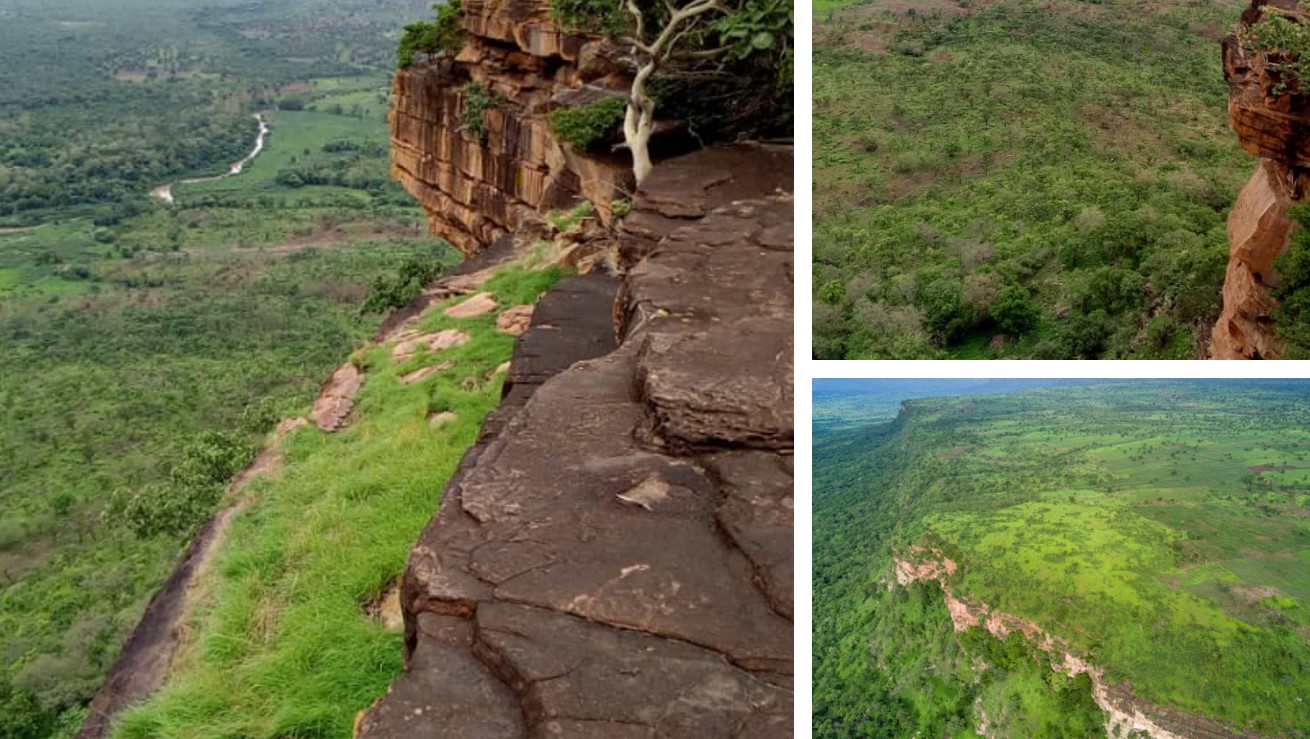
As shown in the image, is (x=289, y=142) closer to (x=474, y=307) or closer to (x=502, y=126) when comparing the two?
(x=502, y=126)

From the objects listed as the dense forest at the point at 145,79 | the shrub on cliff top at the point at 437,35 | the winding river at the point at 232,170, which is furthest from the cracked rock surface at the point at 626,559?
the winding river at the point at 232,170

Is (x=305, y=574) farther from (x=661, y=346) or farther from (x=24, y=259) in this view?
(x=24, y=259)

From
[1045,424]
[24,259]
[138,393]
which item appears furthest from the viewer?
[24,259]

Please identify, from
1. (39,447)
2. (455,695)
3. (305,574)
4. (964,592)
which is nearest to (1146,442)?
(964,592)

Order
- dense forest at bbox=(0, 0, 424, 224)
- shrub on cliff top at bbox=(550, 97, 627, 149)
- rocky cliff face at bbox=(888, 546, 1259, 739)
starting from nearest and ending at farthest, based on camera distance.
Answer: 1. rocky cliff face at bbox=(888, 546, 1259, 739)
2. shrub on cliff top at bbox=(550, 97, 627, 149)
3. dense forest at bbox=(0, 0, 424, 224)

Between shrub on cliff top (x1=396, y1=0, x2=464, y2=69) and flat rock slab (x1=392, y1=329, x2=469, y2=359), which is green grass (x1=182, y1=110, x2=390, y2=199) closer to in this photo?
shrub on cliff top (x1=396, y1=0, x2=464, y2=69)

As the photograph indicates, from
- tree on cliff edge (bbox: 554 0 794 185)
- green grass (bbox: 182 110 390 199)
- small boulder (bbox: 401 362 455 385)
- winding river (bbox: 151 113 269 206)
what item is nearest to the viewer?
small boulder (bbox: 401 362 455 385)

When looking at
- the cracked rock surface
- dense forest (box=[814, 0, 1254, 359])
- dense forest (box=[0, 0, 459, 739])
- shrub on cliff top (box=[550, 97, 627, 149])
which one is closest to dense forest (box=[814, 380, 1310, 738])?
dense forest (box=[814, 0, 1254, 359])
